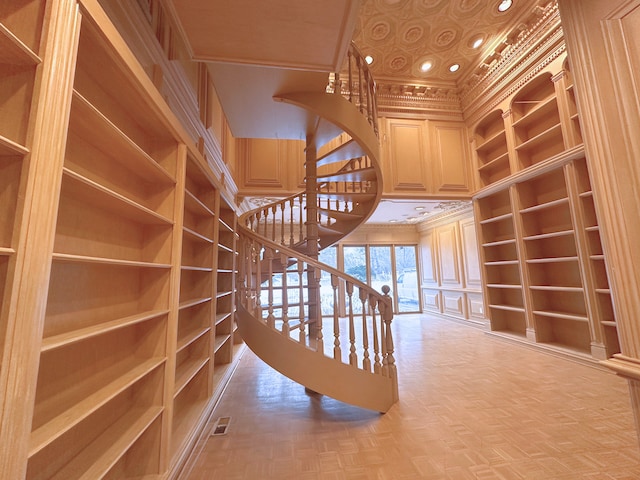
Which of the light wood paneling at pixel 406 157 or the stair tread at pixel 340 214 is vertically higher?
the light wood paneling at pixel 406 157

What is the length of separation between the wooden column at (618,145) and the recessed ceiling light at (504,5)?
365 cm

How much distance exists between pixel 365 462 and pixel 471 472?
1.92 ft

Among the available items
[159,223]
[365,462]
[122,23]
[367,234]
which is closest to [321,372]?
[365,462]

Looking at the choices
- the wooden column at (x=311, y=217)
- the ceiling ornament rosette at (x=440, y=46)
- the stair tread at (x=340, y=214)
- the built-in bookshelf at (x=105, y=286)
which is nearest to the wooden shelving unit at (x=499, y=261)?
the ceiling ornament rosette at (x=440, y=46)

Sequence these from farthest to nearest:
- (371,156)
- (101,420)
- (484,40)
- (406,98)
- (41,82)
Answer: (406,98), (484,40), (371,156), (101,420), (41,82)

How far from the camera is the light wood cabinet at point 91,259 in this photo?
705 mm

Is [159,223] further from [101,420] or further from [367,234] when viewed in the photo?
[367,234]

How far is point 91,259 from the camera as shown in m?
0.93

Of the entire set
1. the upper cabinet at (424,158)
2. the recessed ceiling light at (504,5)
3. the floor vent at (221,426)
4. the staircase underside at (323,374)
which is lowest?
the floor vent at (221,426)

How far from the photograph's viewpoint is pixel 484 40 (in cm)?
420

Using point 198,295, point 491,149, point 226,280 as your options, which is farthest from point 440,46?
point 198,295

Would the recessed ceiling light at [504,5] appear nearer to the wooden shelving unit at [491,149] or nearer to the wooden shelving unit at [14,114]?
the wooden shelving unit at [491,149]

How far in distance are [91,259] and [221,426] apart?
1.73 m

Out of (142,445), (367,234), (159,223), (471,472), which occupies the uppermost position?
(367,234)
